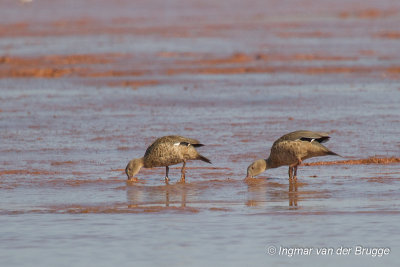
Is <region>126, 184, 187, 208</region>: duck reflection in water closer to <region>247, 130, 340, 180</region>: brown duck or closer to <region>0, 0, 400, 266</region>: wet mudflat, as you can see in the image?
<region>0, 0, 400, 266</region>: wet mudflat

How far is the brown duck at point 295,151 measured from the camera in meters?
11.2

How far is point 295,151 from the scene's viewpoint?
11281 millimetres

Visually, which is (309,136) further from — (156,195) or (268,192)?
(156,195)

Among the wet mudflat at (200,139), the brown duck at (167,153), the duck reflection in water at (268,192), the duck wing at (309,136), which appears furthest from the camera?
the brown duck at (167,153)

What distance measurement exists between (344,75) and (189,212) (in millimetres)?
14030

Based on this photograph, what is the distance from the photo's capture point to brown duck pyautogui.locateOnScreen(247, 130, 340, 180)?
36.9 ft

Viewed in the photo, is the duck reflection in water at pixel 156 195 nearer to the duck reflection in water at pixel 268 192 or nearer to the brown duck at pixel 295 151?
the duck reflection in water at pixel 268 192

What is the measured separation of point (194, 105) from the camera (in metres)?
19.0

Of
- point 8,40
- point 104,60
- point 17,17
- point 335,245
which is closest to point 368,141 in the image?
point 335,245

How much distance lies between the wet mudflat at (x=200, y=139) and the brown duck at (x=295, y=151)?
0.19 m

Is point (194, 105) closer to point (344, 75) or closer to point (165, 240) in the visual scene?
point (344, 75)

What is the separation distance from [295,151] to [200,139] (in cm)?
380

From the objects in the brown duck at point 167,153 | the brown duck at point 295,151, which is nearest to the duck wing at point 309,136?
the brown duck at point 295,151

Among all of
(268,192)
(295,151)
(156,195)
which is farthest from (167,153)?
(295,151)
